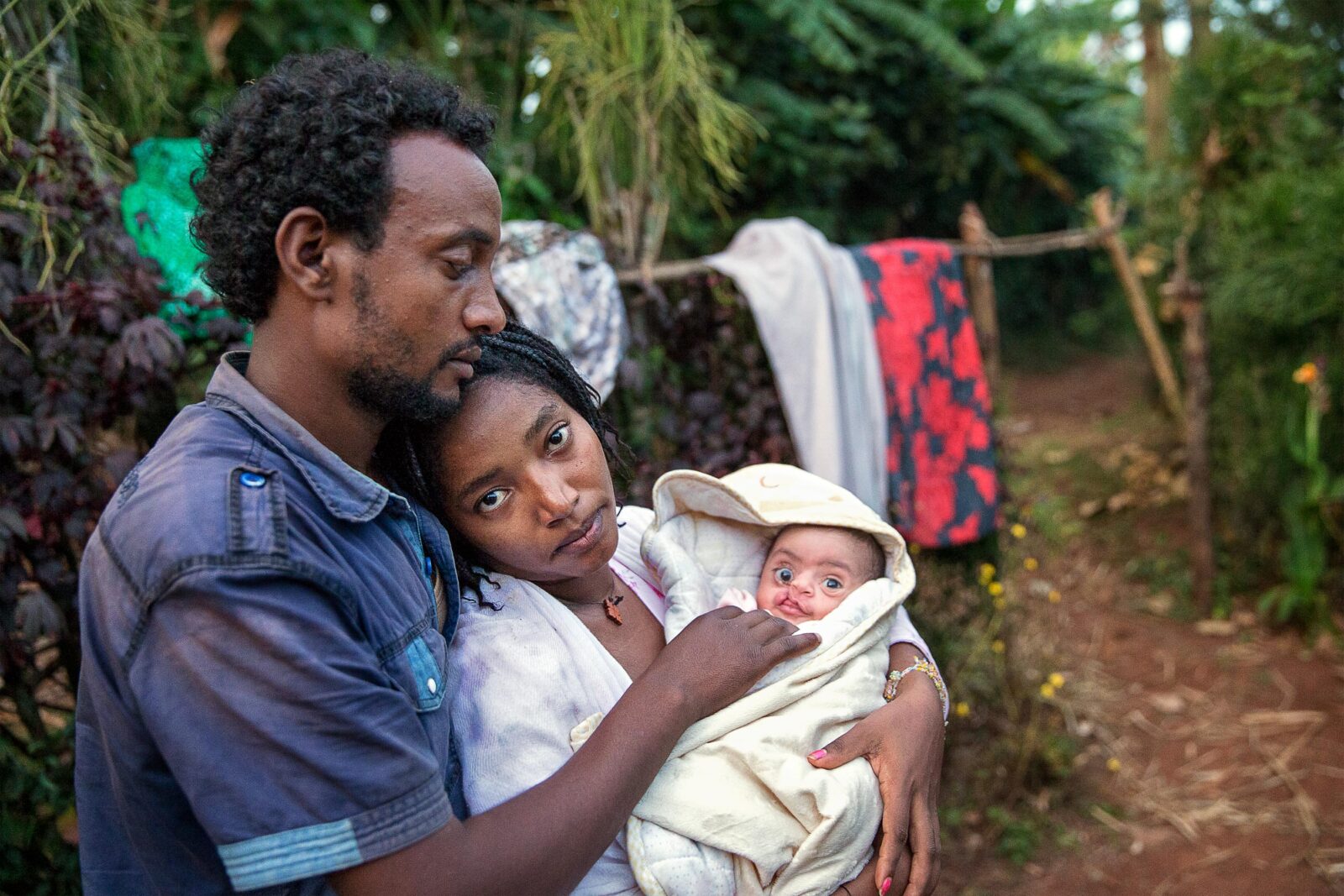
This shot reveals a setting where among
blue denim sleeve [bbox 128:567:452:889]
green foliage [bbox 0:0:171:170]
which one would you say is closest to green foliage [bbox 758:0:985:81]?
green foliage [bbox 0:0:171:170]

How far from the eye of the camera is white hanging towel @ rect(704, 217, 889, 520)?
11.5 ft

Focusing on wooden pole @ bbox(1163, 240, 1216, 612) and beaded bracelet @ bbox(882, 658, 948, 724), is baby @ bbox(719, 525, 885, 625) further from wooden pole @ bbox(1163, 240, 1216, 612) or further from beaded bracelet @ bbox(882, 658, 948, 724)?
wooden pole @ bbox(1163, 240, 1216, 612)

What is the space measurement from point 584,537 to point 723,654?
0.27 metres

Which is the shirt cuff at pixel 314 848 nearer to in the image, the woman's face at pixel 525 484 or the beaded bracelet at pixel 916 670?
the woman's face at pixel 525 484

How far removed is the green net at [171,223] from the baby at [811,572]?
1439 mm

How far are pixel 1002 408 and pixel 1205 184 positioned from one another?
2.87m

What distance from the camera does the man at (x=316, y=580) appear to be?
1032 mm

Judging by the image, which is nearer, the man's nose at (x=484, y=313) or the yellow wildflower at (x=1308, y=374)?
the man's nose at (x=484, y=313)

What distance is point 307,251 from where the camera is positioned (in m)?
1.23

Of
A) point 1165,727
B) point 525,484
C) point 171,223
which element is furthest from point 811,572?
point 1165,727

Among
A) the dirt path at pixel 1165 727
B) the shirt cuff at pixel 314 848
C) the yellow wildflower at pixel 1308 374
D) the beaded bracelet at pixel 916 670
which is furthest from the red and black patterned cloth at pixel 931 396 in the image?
the shirt cuff at pixel 314 848

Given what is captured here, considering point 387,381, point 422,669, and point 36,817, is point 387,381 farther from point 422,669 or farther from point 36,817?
point 36,817

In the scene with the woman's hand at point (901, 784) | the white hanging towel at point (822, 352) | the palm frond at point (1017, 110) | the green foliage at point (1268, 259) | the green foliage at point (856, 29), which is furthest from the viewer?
the palm frond at point (1017, 110)

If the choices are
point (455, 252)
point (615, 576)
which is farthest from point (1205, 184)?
point (455, 252)
